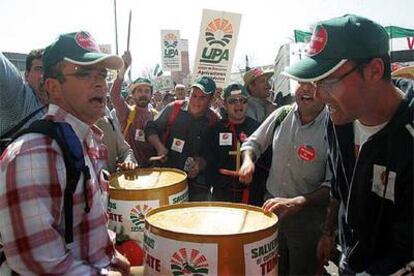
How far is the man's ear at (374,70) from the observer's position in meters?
1.62

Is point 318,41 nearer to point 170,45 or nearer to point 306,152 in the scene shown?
point 306,152

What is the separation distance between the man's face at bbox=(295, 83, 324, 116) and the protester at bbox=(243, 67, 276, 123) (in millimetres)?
1888

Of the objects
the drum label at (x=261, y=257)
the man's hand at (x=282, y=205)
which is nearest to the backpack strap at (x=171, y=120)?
the man's hand at (x=282, y=205)

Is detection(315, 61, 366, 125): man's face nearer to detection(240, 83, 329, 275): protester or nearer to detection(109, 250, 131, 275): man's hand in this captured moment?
detection(240, 83, 329, 275): protester

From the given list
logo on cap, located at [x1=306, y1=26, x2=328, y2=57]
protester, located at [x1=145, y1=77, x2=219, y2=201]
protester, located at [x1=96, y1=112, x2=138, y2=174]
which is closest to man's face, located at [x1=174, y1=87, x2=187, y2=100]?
protester, located at [x1=145, y1=77, x2=219, y2=201]

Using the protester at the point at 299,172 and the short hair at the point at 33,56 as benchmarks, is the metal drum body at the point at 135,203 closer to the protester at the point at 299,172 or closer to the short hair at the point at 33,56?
the protester at the point at 299,172

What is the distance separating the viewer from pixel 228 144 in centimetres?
381

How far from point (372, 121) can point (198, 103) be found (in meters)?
2.66

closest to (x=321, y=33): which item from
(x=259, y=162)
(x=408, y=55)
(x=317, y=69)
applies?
(x=317, y=69)

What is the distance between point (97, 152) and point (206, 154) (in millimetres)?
2092

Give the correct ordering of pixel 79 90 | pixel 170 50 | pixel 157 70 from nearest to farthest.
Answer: pixel 79 90 < pixel 170 50 < pixel 157 70

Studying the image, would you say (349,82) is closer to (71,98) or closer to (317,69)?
(317,69)

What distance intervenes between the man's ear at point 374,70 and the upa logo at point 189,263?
3.21ft

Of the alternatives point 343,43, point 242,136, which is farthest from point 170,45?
point 343,43
